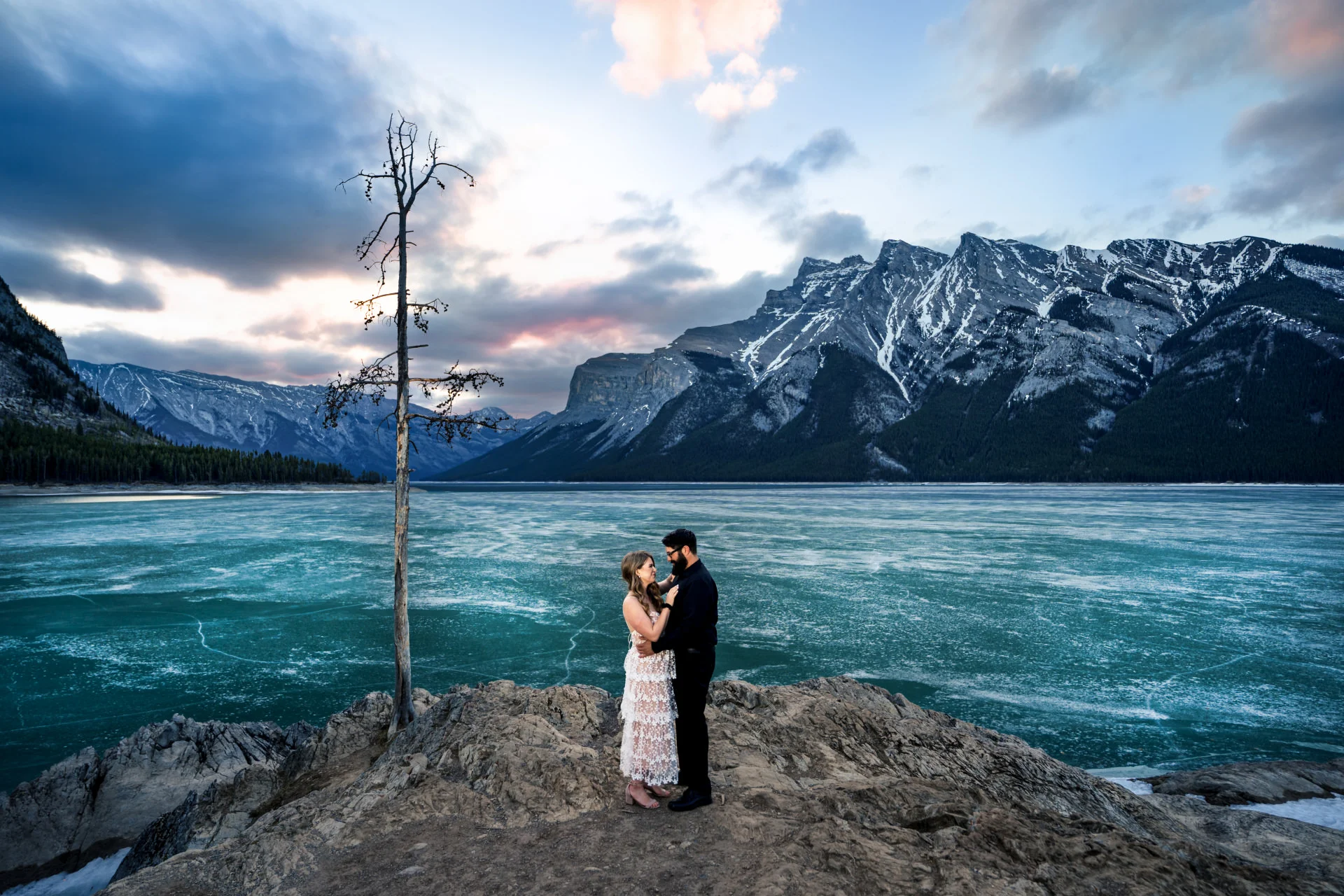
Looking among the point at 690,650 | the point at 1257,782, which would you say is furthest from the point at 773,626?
the point at 690,650

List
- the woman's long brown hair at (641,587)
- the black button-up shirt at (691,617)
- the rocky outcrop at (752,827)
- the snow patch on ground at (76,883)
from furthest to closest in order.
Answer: the snow patch on ground at (76,883) < the woman's long brown hair at (641,587) < the black button-up shirt at (691,617) < the rocky outcrop at (752,827)

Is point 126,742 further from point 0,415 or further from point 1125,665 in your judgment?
point 0,415

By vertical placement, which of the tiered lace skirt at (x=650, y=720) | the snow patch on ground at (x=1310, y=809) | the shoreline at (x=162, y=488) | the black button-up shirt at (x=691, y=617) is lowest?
the shoreline at (x=162, y=488)

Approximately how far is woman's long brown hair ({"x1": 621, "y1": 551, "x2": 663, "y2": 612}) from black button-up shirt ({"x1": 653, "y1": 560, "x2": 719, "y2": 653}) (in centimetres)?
25

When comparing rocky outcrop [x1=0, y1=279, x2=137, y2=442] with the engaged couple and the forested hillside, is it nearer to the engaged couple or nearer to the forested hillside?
the forested hillside

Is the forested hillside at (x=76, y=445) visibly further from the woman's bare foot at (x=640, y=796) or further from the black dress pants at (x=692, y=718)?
the black dress pants at (x=692, y=718)

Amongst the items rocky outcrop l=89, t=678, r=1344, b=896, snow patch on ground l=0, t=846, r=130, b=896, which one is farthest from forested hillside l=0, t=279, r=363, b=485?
rocky outcrop l=89, t=678, r=1344, b=896

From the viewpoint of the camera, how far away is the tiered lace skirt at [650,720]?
7.22m

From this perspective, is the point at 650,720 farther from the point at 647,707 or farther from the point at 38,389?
the point at 38,389

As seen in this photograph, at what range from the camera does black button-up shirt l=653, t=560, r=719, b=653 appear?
684 cm

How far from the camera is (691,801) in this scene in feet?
23.6

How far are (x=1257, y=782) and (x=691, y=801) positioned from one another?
1031cm

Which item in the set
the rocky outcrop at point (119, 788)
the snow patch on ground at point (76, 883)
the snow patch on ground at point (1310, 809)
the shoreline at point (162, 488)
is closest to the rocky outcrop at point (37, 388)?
the shoreline at point (162, 488)

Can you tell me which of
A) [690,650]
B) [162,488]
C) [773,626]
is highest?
[690,650]
